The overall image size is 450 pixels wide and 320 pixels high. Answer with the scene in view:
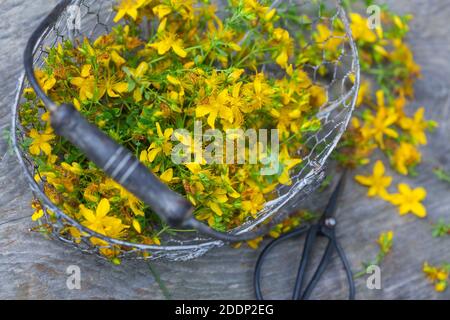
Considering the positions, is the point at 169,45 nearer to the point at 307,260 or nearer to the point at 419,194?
the point at 307,260

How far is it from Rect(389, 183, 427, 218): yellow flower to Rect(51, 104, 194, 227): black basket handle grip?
627 millimetres

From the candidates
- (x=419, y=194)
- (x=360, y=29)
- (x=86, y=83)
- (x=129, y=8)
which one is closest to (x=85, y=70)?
(x=86, y=83)

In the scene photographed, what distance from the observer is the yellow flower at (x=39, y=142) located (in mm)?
1079

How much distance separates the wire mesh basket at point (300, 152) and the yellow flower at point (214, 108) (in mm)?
179

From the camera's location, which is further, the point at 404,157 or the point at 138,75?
the point at 404,157

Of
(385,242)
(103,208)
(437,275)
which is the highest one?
(103,208)

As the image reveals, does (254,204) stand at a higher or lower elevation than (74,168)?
lower

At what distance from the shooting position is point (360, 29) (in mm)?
1402

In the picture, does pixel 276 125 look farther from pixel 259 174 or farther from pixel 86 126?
pixel 86 126

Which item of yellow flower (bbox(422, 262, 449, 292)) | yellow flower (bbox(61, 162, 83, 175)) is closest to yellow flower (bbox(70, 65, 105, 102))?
yellow flower (bbox(61, 162, 83, 175))

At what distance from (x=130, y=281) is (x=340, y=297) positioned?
417 millimetres

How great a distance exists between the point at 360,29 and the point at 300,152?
1.03ft

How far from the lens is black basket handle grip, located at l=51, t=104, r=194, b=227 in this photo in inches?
35.2
